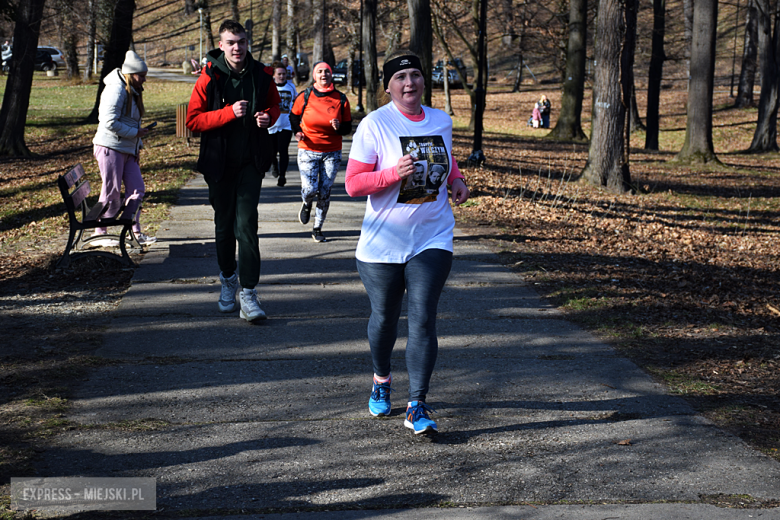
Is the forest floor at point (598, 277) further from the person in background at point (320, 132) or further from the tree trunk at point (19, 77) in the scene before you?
the person in background at point (320, 132)

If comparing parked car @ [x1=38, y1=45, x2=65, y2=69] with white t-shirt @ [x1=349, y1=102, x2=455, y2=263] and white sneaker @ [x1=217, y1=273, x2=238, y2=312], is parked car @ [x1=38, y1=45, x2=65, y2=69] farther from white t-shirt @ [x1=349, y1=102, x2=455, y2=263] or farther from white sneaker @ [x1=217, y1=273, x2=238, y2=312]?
white t-shirt @ [x1=349, y1=102, x2=455, y2=263]

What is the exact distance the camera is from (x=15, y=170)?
56.4 feet

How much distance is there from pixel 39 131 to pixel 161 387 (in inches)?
904

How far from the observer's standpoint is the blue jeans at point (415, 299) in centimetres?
412

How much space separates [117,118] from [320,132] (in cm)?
225

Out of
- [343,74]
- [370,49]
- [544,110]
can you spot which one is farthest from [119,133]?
[343,74]

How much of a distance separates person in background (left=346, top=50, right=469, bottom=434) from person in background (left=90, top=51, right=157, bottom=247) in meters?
4.75

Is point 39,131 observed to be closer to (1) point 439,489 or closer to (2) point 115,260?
(2) point 115,260

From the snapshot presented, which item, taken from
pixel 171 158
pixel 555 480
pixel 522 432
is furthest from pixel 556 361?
pixel 171 158

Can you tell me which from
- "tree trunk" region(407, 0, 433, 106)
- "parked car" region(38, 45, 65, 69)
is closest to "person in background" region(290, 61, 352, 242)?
"tree trunk" region(407, 0, 433, 106)

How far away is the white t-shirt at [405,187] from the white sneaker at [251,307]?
2293 millimetres

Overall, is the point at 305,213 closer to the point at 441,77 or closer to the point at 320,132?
the point at 320,132

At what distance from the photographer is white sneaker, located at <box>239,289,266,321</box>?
20.5 ft

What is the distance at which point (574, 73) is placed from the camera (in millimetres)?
26828
